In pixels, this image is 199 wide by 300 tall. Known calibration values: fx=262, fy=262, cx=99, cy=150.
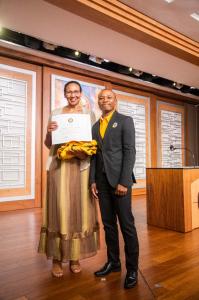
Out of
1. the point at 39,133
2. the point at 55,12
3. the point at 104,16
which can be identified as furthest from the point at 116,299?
the point at 39,133

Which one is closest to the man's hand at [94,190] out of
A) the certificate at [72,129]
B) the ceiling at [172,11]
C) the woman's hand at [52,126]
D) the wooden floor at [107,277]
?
the certificate at [72,129]

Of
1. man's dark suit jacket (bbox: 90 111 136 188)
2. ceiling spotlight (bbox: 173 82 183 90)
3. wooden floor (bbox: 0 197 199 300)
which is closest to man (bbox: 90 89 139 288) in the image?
man's dark suit jacket (bbox: 90 111 136 188)

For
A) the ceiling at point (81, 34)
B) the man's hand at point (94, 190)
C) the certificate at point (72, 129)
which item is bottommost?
the man's hand at point (94, 190)

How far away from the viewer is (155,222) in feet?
10.8

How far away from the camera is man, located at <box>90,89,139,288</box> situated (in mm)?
1685

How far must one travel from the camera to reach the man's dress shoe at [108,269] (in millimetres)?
1827

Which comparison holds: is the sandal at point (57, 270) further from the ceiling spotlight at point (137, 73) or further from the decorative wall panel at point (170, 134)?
the decorative wall panel at point (170, 134)

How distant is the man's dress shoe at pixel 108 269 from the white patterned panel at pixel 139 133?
4.28 metres

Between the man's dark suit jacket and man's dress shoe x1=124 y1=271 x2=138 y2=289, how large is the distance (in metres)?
0.58

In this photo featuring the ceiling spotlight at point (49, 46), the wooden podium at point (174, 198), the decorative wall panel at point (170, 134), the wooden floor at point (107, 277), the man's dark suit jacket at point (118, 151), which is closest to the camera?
the wooden floor at point (107, 277)

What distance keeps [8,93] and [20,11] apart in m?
1.46

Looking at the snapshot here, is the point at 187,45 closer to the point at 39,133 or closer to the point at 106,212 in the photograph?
the point at 39,133

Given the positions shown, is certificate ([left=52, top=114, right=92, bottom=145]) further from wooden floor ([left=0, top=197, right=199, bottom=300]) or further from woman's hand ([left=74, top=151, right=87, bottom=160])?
wooden floor ([left=0, top=197, right=199, bottom=300])

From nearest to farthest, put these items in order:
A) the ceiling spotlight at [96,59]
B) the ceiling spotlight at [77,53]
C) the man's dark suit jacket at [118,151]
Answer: the man's dark suit jacket at [118,151] < the ceiling spotlight at [77,53] < the ceiling spotlight at [96,59]
